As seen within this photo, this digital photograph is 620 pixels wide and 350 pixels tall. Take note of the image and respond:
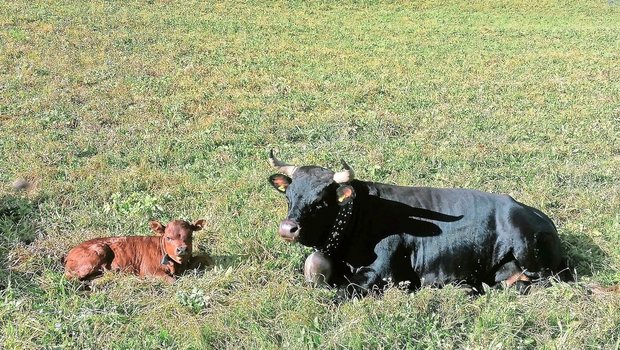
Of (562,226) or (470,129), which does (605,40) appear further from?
(562,226)

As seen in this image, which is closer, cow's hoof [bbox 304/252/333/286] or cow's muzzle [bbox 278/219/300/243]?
cow's muzzle [bbox 278/219/300/243]

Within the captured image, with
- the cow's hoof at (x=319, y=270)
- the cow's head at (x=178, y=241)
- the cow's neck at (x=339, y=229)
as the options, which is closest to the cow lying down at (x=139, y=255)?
the cow's head at (x=178, y=241)

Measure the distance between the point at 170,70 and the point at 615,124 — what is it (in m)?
9.69

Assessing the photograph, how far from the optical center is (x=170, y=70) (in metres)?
14.6

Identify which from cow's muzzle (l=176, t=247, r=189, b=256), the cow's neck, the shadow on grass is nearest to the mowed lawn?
the shadow on grass

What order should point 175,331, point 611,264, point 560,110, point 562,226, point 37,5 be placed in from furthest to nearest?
point 37,5
point 560,110
point 562,226
point 611,264
point 175,331

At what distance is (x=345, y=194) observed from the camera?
5.34m

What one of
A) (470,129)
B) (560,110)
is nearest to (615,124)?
(560,110)

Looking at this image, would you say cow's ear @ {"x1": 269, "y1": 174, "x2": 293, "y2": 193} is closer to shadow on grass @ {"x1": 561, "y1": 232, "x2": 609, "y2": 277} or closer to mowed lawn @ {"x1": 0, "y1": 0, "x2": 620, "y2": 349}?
mowed lawn @ {"x1": 0, "y1": 0, "x2": 620, "y2": 349}

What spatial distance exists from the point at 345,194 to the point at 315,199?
266 millimetres

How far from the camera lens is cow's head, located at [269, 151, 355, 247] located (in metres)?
5.31

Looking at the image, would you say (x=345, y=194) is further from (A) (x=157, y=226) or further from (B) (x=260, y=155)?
(B) (x=260, y=155)

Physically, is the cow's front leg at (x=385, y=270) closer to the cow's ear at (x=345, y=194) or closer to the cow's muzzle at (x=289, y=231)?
the cow's ear at (x=345, y=194)

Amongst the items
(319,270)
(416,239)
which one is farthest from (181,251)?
(416,239)
